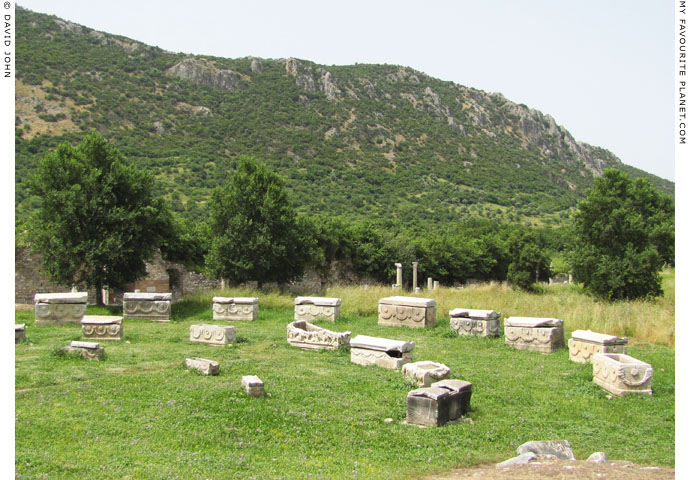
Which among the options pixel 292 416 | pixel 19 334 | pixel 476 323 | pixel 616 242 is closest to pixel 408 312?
pixel 476 323

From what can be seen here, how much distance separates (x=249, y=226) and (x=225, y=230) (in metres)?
1.13

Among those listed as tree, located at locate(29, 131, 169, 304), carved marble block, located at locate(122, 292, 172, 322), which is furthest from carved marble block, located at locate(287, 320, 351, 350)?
tree, located at locate(29, 131, 169, 304)

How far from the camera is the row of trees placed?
17.4m

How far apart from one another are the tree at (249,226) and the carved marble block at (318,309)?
569 cm

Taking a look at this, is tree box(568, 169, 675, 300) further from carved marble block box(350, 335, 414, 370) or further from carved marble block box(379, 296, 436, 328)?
carved marble block box(350, 335, 414, 370)

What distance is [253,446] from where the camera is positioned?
613 centimetres

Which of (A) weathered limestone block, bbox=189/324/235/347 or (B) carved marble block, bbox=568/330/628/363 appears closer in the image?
(B) carved marble block, bbox=568/330/628/363

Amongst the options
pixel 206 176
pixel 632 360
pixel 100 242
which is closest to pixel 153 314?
pixel 100 242

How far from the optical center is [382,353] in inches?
393

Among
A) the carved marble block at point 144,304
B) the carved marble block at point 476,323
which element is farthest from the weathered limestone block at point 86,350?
the carved marble block at point 476,323

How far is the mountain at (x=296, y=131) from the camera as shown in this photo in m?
61.4

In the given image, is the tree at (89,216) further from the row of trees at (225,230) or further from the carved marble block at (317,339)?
the carved marble block at (317,339)

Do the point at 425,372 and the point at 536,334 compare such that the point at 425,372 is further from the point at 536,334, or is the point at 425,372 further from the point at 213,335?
the point at 213,335

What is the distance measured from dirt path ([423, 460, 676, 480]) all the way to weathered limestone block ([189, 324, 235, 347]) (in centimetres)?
727
